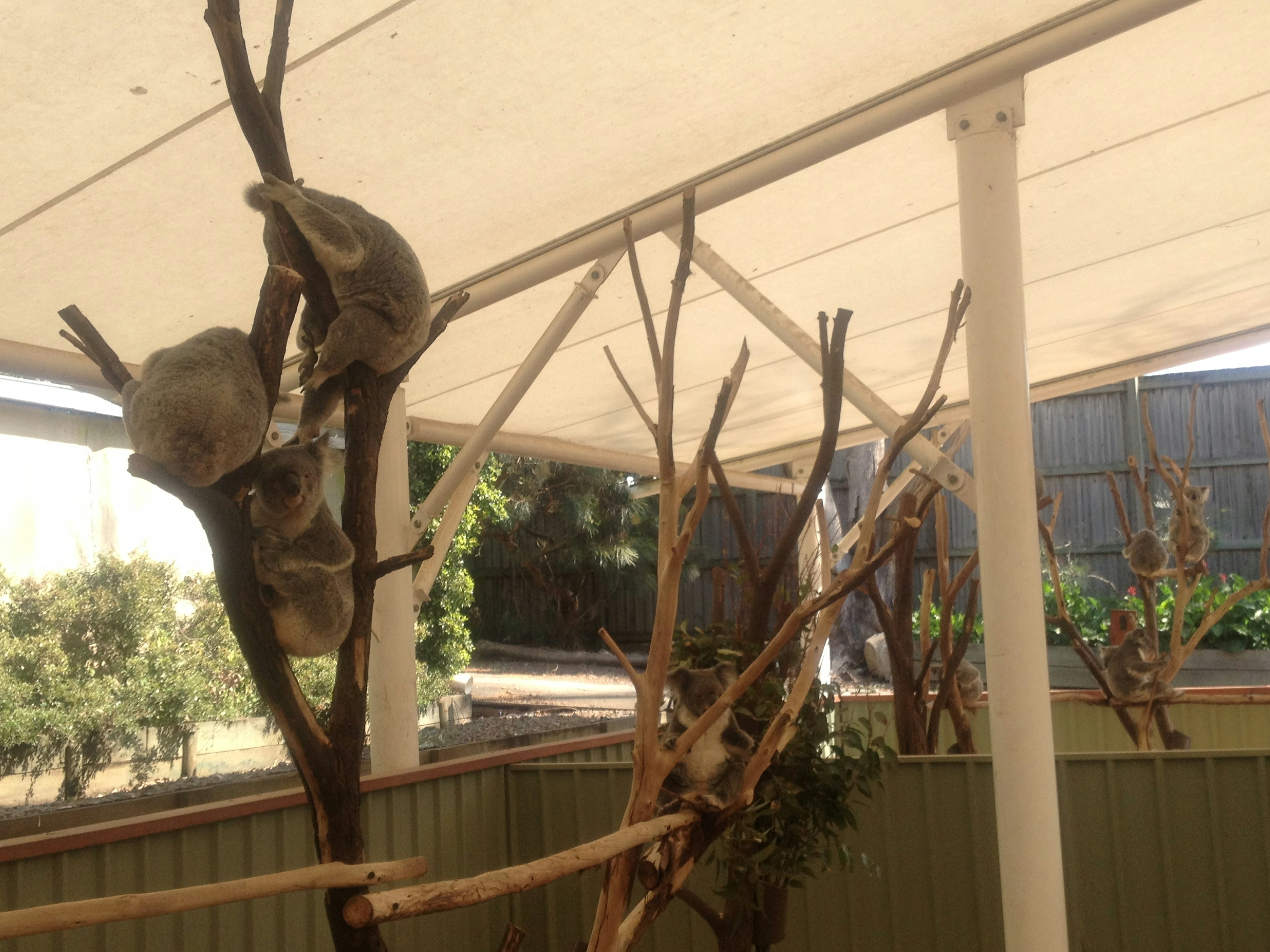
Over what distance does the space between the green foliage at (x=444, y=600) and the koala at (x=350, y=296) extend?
4.27 m

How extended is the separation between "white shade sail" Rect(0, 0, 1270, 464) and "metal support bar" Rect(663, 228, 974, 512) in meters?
0.22

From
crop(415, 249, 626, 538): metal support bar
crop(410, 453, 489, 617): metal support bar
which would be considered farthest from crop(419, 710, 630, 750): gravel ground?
crop(415, 249, 626, 538): metal support bar

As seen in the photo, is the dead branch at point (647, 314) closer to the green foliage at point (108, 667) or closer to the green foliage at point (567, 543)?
the green foliage at point (108, 667)

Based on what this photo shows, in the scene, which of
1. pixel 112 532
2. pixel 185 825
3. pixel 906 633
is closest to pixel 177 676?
pixel 112 532

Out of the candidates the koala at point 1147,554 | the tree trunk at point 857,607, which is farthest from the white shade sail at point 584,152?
the tree trunk at point 857,607

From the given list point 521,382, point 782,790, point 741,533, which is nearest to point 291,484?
point 741,533

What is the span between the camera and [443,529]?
3.35m

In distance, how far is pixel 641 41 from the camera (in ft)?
6.59

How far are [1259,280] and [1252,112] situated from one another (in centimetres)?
194

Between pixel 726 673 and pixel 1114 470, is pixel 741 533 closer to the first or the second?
pixel 726 673

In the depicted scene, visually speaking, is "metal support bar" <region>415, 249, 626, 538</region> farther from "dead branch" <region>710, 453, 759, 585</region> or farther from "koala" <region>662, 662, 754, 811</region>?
"koala" <region>662, 662, 754, 811</region>

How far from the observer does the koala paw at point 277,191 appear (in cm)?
116

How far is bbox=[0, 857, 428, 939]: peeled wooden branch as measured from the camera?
76cm

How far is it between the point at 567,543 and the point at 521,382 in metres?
7.83
